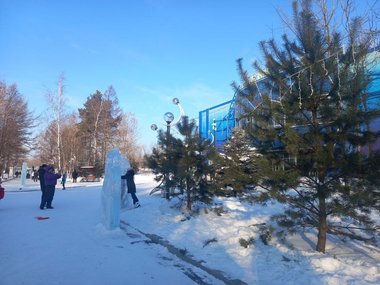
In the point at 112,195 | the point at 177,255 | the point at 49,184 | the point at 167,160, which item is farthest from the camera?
the point at 49,184

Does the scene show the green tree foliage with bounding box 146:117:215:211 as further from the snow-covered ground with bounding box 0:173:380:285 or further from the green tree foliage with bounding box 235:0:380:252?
the green tree foliage with bounding box 235:0:380:252

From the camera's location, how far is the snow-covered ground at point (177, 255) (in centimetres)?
520

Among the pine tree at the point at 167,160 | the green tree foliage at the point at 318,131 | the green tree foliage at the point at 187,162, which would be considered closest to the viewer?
the green tree foliage at the point at 318,131

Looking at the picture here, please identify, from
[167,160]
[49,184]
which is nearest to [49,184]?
[49,184]

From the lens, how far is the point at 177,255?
6.66 m

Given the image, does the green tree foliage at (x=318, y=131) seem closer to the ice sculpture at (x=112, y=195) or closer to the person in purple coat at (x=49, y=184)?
the ice sculpture at (x=112, y=195)

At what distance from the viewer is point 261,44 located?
6910mm

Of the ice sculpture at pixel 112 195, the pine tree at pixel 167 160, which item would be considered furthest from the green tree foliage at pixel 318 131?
the pine tree at pixel 167 160

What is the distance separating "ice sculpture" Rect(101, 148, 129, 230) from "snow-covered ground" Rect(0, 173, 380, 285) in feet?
0.99

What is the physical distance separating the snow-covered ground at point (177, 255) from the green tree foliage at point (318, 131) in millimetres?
708

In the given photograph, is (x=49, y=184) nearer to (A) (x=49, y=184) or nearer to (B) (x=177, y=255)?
(A) (x=49, y=184)

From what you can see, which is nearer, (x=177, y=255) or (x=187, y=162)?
(x=177, y=255)

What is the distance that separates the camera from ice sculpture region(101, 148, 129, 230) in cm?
892

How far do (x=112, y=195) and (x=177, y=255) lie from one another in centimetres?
309
